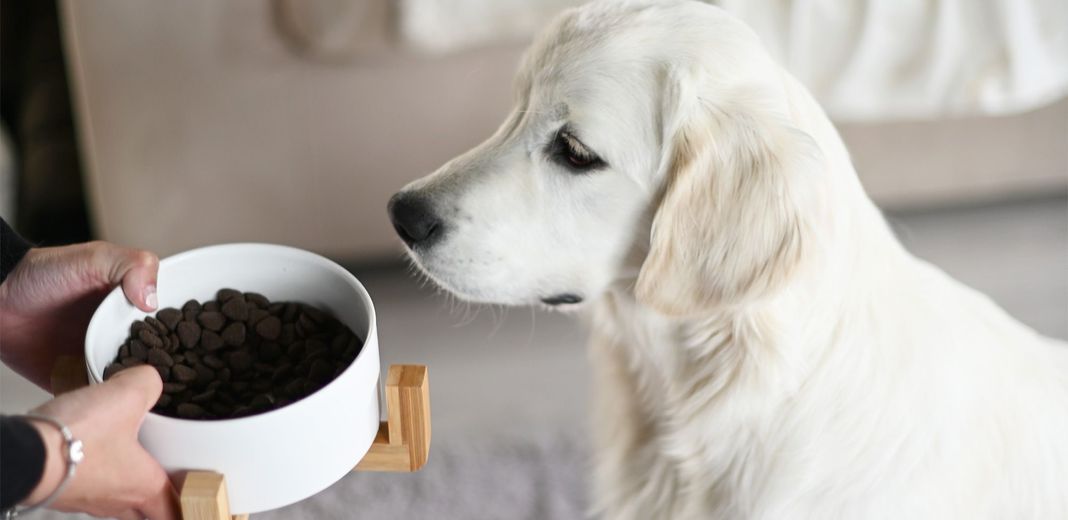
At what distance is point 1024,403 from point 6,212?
75.8 inches

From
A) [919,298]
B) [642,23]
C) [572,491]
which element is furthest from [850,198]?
[572,491]

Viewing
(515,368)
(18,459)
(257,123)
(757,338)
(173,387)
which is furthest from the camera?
(515,368)

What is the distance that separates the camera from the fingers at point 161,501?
777 mm

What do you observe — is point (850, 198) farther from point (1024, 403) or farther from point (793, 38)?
point (793, 38)

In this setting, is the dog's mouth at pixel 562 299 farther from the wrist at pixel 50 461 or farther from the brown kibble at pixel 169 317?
the wrist at pixel 50 461

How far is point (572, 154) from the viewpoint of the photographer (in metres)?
0.98

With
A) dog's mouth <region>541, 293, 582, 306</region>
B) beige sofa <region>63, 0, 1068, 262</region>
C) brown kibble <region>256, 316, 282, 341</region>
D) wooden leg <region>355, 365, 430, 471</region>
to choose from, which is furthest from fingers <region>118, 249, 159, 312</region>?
beige sofa <region>63, 0, 1068, 262</region>

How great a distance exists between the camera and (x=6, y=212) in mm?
2008

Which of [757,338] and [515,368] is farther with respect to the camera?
[515,368]

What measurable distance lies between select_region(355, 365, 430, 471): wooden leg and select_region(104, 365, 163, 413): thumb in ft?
0.68

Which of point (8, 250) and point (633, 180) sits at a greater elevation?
point (633, 180)

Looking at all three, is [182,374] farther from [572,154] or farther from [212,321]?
[572,154]

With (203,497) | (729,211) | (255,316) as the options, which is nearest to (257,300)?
(255,316)

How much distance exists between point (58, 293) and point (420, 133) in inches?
37.0
